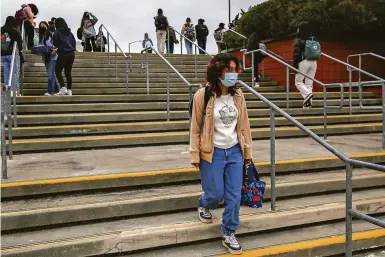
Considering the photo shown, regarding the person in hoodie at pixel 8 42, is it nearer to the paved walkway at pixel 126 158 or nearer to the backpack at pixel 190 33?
the paved walkway at pixel 126 158

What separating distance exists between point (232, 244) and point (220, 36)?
39.0 ft

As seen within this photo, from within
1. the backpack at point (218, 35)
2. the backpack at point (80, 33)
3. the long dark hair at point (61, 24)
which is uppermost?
the backpack at point (80, 33)

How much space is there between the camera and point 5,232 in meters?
3.55

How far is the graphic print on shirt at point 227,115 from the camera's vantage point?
3.46 metres

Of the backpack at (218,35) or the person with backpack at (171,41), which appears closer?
the backpack at (218,35)

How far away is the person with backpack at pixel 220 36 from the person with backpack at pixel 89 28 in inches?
159

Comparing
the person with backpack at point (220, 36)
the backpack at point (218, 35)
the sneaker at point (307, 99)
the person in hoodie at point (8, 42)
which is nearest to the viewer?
the person in hoodie at point (8, 42)

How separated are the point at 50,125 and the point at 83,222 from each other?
3304 millimetres

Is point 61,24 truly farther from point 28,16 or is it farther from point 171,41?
point 171,41

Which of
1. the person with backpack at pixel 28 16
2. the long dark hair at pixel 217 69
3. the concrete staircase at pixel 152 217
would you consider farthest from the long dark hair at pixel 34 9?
the long dark hair at pixel 217 69

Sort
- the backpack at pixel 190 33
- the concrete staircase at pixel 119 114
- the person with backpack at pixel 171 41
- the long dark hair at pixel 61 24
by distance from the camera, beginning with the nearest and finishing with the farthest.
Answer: the concrete staircase at pixel 119 114 → the long dark hair at pixel 61 24 → the person with backpack at pixel 171 41 → the backpack at pixel 190 33

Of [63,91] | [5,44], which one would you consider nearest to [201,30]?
[63,91]

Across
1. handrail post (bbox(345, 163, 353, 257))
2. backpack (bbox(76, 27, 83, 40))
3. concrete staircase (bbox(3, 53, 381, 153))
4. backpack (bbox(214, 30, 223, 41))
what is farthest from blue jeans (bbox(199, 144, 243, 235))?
backpack (bbox(76, 27, 83, 40))

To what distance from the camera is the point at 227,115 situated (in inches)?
137
